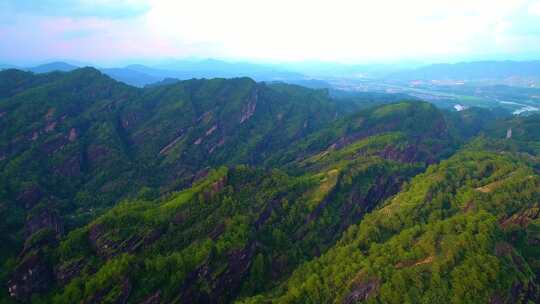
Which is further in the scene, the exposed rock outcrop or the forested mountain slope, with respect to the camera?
the exposed rock outcrop

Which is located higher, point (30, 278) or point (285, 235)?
point (30, 278)

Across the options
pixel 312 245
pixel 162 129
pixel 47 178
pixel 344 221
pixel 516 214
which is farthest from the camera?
pixel 162 129

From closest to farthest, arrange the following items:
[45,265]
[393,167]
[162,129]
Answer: [45,265] → [393,167] → [162,129]

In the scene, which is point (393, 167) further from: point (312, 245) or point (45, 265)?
point (45, 265)

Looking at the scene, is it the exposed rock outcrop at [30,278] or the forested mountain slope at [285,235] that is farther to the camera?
the exposed rock outcrop at [30,278]

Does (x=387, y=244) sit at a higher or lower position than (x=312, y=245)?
higher

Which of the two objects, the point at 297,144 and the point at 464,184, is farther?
the point at 297,144

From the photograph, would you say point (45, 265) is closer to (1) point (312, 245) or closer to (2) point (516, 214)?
(1) point (312, 245)

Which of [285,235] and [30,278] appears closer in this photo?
[30,278]

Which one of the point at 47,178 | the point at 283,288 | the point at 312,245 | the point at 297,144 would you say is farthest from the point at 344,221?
the point at 47,178

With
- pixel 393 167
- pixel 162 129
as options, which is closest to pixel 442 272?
pixel 393 167
